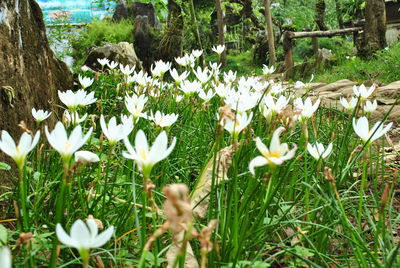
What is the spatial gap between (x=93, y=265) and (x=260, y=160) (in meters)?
0.49

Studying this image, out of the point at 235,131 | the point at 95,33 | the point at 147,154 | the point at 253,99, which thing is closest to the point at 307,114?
the point at 253,99

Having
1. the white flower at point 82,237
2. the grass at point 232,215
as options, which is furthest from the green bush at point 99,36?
the white flower at point 82,237

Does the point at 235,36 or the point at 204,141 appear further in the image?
the point at 235,36

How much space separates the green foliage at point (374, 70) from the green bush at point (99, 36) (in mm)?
5007

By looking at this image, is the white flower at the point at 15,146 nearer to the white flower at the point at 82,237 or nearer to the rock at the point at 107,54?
the white flower at the point at 82,237

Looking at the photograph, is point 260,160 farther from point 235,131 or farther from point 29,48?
→ point 29,48

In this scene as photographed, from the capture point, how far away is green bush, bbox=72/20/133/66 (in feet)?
31.8

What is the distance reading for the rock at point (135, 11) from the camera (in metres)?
10.1

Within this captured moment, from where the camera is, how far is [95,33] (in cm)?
1020

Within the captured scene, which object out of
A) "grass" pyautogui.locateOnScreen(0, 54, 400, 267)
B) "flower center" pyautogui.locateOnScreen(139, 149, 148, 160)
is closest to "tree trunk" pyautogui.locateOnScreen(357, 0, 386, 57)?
"grass" pyautogui.locateOnScreen(0, 54, 400, 267)

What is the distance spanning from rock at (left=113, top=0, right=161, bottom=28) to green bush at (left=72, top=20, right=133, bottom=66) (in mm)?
518

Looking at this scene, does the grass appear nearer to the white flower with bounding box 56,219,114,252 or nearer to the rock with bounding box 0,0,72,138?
the white flower with bounding box 56,219,114,252

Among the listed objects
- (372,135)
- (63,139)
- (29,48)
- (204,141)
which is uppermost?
(29,48)

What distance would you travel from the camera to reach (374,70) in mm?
6637
